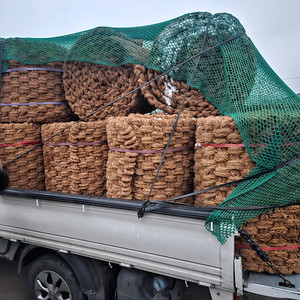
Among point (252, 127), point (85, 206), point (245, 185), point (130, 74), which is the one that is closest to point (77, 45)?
point (130, 74)

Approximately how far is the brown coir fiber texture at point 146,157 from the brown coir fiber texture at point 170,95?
0.92 ft

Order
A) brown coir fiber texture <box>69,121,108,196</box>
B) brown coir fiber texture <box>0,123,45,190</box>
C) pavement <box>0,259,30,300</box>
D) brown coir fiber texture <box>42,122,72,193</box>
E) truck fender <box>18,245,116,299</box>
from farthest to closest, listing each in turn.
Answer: brown coir fiber texture <box>0,123,45,190</box> < pavement <box>0,259,30,300</box> < brown coir fiber texture <box>42,122,72,193</box> < brown coir fiber texture <box>69,121,108,196</box> < truck fender <box>18,245,116,299</box>

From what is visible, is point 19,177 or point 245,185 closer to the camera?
point 245,185

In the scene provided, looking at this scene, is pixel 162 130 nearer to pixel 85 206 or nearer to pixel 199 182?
pixel 199 182

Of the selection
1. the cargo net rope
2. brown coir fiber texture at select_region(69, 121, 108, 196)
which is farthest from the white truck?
brown coir fiber texture at select_region(69, 121, 108, 196)

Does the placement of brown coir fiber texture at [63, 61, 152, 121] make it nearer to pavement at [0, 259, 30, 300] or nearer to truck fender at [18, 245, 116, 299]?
truck fender at [18, 245, 116, 299]

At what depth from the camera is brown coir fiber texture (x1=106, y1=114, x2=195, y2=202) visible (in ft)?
7.32

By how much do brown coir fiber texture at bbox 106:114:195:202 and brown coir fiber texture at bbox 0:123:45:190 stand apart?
4.39ft

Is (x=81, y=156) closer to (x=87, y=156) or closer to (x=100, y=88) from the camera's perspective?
(x=87, y=156)

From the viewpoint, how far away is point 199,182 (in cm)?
225

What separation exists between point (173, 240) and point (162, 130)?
0.90m

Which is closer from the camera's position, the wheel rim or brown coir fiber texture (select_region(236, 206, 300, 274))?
brown coir fiber texture (select_region(236, 206, 300, 274))

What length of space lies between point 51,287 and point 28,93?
218cm

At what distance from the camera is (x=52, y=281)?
2381 millimetres
